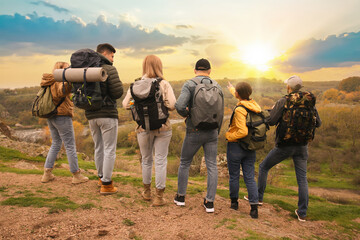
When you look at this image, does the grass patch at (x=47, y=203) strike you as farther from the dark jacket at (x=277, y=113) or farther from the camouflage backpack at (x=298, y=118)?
the camouflage backpack at (x=298, y=118)

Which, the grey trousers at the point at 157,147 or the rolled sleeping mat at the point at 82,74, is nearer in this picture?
the rolled sleeping mat at the point at 82,74

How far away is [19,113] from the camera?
4788 cm

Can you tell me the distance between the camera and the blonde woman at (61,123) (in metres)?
4.70

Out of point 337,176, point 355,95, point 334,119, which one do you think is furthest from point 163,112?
point 355,95

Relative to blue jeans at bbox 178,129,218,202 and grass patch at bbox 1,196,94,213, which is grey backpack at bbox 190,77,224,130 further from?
grass patch at bbox 1,196,94,213

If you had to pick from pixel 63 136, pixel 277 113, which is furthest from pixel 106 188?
pixel 277 113

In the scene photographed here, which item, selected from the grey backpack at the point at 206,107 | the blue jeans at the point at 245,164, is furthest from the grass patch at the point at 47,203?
the blue jeans at the point at 245,164

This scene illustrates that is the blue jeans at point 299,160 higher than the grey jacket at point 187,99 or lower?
lower

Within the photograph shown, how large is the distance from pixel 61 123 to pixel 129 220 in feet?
8.21

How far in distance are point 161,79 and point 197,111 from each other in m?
0.87

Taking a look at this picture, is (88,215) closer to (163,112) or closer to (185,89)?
(163,112)

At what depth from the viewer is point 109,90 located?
443 centimetres

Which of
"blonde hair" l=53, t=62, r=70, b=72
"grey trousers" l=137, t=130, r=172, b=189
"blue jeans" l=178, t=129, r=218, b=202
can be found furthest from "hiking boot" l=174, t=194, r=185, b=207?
"blonde hair" l=53, t=62, r=70, b=72

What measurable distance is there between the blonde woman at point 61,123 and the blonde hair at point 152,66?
1674mm
